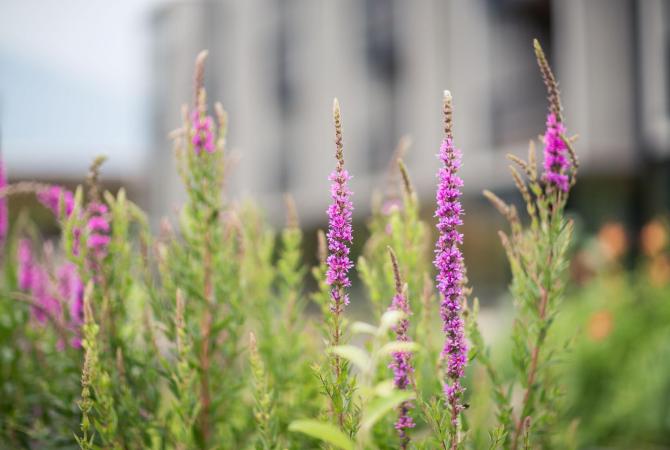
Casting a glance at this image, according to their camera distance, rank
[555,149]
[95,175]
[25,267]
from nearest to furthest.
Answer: [555,149], [95,175], [25,267]

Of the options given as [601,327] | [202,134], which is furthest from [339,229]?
[601,327]

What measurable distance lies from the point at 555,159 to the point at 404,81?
21.1 metres

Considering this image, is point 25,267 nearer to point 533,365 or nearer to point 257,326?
point 257,326

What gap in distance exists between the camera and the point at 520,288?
153 cm

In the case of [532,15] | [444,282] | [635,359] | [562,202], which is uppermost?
[532,15]

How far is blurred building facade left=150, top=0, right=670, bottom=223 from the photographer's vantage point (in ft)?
46.9

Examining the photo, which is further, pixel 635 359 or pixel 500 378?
pixel 635 359

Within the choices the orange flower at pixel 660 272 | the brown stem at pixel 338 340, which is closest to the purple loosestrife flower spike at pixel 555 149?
the brown stem at pixel 338 340

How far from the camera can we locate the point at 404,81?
2189cm

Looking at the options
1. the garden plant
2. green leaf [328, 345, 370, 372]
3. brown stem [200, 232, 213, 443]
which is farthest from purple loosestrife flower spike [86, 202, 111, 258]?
green leaf [328, 345, 370, 372]

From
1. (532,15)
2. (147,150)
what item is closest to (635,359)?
(532,15)

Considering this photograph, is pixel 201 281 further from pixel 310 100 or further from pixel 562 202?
pixel 310 100

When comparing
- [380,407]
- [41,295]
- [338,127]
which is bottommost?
[380,407]

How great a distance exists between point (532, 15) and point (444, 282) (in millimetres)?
17919
